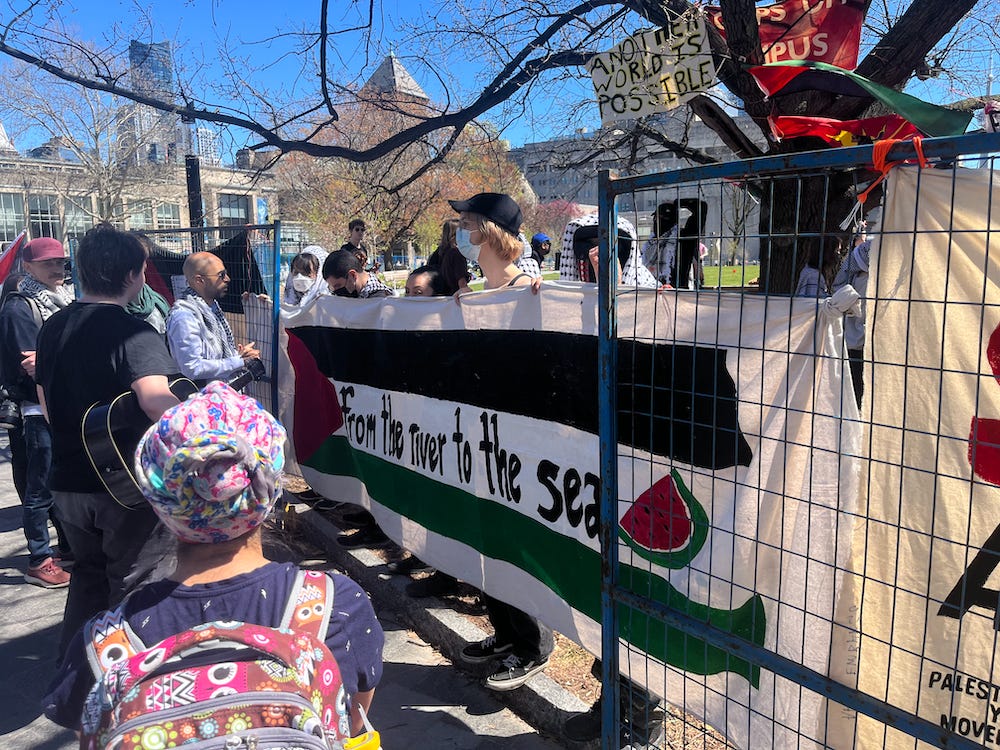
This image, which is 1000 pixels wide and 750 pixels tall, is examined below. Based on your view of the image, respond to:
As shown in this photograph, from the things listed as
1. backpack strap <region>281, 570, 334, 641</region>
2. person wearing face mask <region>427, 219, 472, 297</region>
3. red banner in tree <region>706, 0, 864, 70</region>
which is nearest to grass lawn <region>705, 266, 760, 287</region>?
red banner in tree <region>706, 0, 864, 70</region>

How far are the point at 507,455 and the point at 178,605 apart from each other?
2001 mm

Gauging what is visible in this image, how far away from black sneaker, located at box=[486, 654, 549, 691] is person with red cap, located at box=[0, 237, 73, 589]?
325 centimetres

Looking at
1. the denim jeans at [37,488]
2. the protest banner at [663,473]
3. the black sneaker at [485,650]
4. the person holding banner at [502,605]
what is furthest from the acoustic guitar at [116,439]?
the denim jeans at [37,488]

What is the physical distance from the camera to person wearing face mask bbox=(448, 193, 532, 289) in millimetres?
3633

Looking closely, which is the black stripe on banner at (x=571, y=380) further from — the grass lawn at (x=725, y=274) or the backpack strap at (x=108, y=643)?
the backpack strap at (x=108, y=643)

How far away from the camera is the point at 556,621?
10.2ft

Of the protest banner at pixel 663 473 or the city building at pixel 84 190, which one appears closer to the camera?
the protest banner at pixel 663 473

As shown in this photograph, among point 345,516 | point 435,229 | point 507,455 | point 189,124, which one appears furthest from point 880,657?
point 435,229

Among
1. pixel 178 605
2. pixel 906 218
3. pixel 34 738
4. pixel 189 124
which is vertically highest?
pixel 189 124

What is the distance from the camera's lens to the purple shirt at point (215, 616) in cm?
147

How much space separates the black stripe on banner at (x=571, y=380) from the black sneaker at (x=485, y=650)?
118 centimetres

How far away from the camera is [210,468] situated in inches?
57.2

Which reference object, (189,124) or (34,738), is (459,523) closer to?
(34,738)

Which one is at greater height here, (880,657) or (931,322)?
(931,322)
